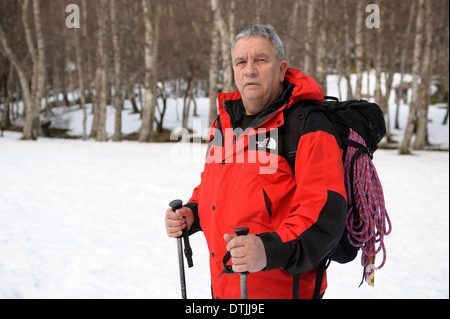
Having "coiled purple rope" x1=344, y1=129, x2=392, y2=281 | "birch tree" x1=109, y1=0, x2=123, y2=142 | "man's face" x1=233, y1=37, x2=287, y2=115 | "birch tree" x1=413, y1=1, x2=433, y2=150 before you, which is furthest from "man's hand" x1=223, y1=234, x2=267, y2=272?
"birch tree" x1=109, y1=0, x2=123, y2=142

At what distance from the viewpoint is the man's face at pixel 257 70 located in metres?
1.88

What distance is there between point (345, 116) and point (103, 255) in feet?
14.2

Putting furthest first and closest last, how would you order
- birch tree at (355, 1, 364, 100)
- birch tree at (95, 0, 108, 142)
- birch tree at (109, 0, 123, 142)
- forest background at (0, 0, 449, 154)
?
1. birch tree at (109, 0, 123, 142)
2. birch tree at (95, 0, 108, 142)
3. forest background at (0, 0, 449, 154)
4. birch tree at (355, 1, 364, 100)

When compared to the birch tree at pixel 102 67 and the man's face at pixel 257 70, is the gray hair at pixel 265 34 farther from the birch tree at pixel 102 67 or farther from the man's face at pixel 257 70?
the birch tree at pixel 102 67

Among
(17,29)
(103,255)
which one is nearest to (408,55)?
(17,29)

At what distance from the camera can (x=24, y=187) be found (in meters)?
7.22

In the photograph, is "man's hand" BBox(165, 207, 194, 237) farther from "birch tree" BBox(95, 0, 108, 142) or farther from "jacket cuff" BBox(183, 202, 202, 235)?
"birch tree" BBox(95, 0, 108, 142)

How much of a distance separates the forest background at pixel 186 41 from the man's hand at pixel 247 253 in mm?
11401

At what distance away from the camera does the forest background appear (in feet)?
50.2

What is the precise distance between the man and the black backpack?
52 mm

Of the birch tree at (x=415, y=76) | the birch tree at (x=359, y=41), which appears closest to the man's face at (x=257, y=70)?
the birch tree at (x=359, y=41)

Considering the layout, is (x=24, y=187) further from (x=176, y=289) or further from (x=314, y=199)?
(x=314, y=199)

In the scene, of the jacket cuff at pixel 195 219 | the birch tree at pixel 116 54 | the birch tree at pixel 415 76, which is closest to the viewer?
the jacket cuff at pixel 195 219

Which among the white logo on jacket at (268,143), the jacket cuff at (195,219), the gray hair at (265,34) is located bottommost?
the jacket cuff at (195,219)
